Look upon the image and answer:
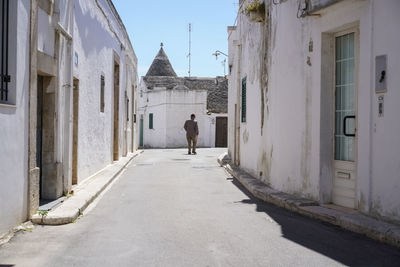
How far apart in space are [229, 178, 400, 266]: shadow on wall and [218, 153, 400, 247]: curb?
10 cm

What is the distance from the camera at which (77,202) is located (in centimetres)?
742

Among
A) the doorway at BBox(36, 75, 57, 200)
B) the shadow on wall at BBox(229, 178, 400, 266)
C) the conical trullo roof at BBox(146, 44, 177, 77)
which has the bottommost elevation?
the shadow on wall at BBox(229, 178, 400, 266)

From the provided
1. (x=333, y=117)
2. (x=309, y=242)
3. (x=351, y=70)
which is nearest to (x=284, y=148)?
(x=333, y=117)

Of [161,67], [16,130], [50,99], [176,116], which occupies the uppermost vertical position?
[161,67]

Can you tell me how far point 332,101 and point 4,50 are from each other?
5.01 metres

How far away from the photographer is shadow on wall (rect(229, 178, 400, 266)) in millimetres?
4680

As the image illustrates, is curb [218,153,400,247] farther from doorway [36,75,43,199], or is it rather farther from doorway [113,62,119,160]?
doorway [113,62,119,160]

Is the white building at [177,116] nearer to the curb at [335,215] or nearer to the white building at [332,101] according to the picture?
the white building at [332,101]

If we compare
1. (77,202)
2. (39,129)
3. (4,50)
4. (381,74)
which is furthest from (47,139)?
(381,74)

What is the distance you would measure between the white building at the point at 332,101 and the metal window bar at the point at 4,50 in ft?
15.2

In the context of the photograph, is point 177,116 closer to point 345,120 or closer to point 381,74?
point 345,120

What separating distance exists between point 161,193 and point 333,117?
3.57 m

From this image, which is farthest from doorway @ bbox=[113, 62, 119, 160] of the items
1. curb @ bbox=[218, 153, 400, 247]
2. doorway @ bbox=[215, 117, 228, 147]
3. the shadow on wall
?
doorway @ bbox=[215, 117, 228, 147]

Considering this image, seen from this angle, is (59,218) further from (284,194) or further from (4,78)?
(284,194)
